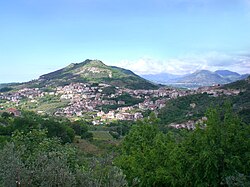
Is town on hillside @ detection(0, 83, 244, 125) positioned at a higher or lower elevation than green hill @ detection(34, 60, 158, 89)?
lower

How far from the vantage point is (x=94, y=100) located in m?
115

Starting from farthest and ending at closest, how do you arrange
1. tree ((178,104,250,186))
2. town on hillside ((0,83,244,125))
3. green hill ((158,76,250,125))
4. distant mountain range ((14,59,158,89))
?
distant mountain range ((14,59,158,89)) → town on hillside ((0,83,244,125)) → green hill ((158,76,250,125)) → tree ((178,104,250,186))

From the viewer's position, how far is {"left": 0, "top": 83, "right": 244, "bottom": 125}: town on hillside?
3575 inches

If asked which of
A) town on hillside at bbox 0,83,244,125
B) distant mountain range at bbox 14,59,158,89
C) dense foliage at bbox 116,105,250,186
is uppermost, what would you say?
distant mountain range at bbox 14,59,158,89

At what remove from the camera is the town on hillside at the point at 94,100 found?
298 ft

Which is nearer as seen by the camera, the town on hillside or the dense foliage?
Answer: the dense foliage

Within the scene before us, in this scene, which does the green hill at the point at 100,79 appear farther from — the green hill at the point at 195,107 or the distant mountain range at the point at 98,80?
the green hill at the point at 195,107

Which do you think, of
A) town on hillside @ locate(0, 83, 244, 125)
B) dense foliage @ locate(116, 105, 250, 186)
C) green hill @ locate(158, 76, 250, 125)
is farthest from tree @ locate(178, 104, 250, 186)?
town on hillside @ locate(0, 83, 244, 125)

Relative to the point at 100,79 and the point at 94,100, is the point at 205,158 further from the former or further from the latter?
the point at 100,79

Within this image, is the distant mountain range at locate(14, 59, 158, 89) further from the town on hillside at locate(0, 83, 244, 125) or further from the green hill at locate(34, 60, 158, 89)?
the town on hillside at locate(0, 83, 244, 125)

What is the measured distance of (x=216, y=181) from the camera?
1230cm

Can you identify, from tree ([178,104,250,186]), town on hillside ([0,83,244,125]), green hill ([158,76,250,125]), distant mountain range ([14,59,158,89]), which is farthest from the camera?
distant mountain range ([14,59,158,89])

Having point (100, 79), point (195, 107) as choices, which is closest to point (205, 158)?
point (195, 107)

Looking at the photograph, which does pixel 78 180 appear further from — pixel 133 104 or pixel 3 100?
pixel 3 100
